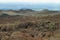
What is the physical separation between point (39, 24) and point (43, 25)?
→ 18.9 inches

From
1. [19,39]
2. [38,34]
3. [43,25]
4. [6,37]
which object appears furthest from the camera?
[43,25]

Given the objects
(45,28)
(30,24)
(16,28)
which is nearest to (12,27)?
(16,28)

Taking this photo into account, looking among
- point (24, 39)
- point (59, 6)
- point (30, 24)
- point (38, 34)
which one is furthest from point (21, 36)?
point (59, 6)

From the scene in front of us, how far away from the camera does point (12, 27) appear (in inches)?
564

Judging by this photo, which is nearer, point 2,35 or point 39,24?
point 2,35

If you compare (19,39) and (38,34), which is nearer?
(19,39)

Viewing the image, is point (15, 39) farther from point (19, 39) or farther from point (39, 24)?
point (39, 24)

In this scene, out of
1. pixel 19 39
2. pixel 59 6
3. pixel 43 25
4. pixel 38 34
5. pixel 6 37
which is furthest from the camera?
pixel 59 6

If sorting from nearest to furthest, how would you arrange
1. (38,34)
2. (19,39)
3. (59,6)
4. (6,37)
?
1. (19,39)
2. (6,37)
3. (38,34)
4. (59,6)

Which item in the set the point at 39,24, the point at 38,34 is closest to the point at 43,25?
the point at 39,24

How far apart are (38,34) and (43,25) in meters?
3.51

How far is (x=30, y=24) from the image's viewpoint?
1498 cm

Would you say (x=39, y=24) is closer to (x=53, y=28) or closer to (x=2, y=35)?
(x=53, y=28)

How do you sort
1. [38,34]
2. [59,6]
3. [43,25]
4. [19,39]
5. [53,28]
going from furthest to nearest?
[59,6] < [43,25] < [53,28] < [38,34] < [19,39]
